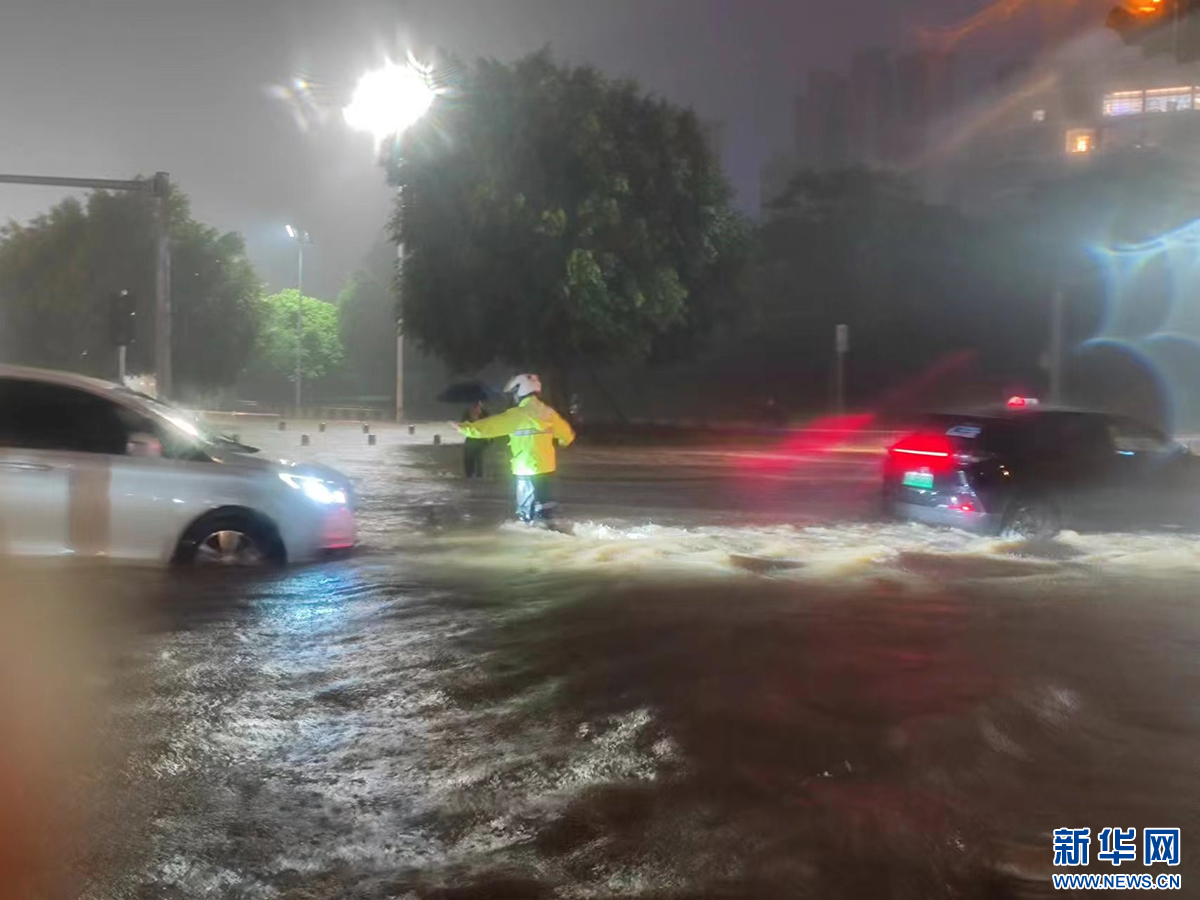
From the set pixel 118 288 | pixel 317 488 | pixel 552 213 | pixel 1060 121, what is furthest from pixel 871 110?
pixel 317 488

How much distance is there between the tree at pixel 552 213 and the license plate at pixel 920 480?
2044cm

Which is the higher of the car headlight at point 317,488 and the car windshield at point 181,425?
the car windshield at point 181,425

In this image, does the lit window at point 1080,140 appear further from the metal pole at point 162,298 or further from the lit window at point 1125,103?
the metal pole at point 162,298

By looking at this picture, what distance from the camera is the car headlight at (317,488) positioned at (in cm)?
949

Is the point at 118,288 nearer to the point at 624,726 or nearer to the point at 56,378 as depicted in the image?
the point at 56,378

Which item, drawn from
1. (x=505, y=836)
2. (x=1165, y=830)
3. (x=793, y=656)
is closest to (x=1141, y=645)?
(x=793, y=656)

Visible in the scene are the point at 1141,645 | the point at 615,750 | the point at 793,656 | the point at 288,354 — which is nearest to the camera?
the point at 615,750

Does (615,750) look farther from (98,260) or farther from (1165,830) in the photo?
(98,260)

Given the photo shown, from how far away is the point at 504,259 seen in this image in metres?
34.3

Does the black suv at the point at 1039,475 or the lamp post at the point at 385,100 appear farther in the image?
the lamp post at the point at 385,100

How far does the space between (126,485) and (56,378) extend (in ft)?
3.58

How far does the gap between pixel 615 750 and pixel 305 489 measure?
493cm

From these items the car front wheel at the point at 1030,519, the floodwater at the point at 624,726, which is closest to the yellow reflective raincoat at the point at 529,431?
the floodwater at the point at 624,726

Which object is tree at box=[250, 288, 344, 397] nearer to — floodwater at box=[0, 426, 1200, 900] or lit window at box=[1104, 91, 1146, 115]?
floodwater at box=[0, 426, 1200, 900]
